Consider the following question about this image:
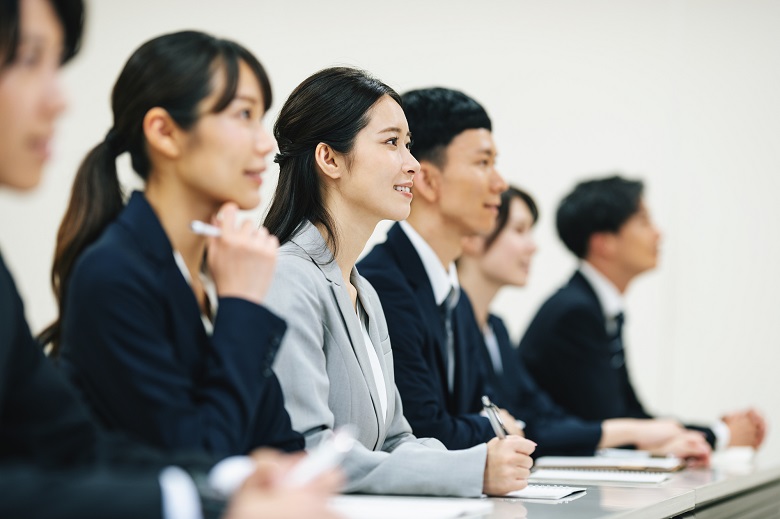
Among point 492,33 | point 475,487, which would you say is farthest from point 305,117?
point 492,33

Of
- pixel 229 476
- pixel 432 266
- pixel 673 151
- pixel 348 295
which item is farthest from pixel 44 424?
pixel 673 151

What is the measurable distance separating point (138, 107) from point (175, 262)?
23cm

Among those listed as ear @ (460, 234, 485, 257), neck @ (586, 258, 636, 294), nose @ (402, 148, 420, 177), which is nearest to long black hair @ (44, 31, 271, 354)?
nose @ (402, 148, 420, 177)

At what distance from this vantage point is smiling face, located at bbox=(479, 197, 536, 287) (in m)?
3.58

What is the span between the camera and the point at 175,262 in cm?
147

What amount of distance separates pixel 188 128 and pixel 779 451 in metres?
4.56

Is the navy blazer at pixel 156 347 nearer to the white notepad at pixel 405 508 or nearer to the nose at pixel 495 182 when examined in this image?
the white notepad at pixel 405 508

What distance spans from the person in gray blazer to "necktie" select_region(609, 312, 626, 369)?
1744 millimetres

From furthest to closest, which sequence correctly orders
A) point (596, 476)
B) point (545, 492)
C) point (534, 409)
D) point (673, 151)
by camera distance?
point (673, 151)
point (534, 409)
point (596, 476)
point (545, 492)

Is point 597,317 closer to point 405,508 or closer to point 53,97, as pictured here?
point 405,508

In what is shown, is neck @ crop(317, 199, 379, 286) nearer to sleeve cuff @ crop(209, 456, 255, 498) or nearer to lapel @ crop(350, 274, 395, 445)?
lapel @ crop(350, 274, 395, 445)

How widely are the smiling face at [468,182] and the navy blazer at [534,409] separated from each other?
1.42ft

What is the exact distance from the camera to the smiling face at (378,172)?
214 cm

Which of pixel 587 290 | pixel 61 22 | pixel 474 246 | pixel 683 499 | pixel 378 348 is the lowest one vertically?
pixel 683 499
